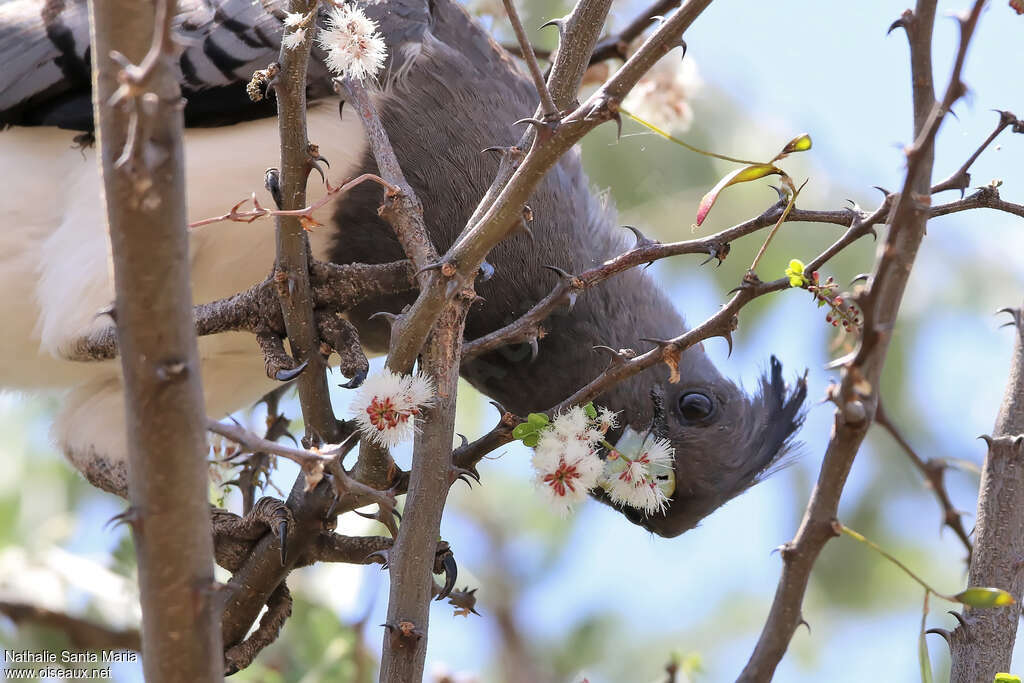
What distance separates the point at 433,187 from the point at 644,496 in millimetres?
1599

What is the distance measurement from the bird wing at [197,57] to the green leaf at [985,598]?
9.12 ft

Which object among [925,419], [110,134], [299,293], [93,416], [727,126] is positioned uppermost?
[727,126]

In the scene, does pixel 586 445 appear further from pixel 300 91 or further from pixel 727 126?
pixel 727 126

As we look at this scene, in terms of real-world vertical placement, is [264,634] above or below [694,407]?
below

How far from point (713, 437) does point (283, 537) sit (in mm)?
1578

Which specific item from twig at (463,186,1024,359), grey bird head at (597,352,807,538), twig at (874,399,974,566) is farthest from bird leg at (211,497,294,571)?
twig at (874,399,974,566)

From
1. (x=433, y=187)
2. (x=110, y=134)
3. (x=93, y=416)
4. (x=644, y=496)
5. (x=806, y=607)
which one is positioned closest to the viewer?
(x=110, y=134)

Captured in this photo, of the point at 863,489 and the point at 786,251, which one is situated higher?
the point at 786,251

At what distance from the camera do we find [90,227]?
3887mm

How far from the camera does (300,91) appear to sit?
263cm

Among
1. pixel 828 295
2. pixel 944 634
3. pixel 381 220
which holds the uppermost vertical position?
pixel 381 220

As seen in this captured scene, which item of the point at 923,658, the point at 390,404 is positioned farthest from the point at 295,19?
the point at 923,658

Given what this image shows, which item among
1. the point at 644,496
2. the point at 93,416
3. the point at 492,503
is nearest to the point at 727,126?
the point at 492,503

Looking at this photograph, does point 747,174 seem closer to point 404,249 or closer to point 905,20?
point 905,20
